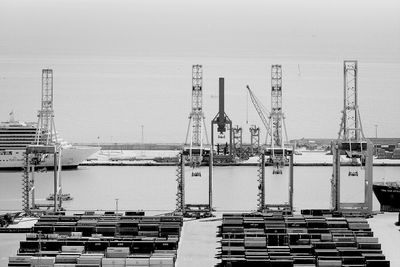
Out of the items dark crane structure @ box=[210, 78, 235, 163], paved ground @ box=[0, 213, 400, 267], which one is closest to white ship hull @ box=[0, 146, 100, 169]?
dark crane structure @ box=[210, 78, 235, 163]

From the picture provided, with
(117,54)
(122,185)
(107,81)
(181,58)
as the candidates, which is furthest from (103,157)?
(117,54)

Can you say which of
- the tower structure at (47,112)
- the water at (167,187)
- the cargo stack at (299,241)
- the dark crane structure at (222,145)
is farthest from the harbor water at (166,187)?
the cargo stack at (299,241)

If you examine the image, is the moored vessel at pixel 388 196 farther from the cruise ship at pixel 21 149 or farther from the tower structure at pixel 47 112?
the cruise ship at pixel 21 149

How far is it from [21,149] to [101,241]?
70.5ft

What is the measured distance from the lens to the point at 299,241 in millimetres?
22547

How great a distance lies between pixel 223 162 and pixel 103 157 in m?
5.71

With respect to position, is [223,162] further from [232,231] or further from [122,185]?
[232,231]

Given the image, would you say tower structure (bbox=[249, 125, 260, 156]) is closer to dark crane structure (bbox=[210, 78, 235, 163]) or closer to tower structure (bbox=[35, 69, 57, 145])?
dark crane structure (bbox=[210, 78, 235, 163])

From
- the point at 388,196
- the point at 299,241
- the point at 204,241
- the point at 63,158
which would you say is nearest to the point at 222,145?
the point at 63,158

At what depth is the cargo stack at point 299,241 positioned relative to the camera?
20.1 meters

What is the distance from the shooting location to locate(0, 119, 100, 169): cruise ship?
135 ft

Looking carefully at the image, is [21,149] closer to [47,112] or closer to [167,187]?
[167,187]

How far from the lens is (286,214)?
26.2 m

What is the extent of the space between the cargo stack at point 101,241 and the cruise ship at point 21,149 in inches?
605
